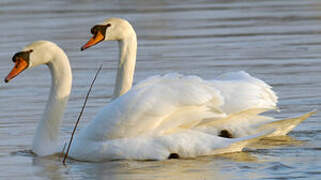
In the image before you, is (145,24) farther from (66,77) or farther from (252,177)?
(252,177)

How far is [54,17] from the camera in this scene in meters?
20.2

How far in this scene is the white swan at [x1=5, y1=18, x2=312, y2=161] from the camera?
8719mm

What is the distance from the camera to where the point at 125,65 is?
1018cm

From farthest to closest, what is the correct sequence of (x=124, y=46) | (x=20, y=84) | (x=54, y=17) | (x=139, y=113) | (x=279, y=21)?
1. (x=54, y=17)
2. (x=279, y=21)
3. (x=20, y=84)
4. (x=124, y=46)
5. (x=139, y=113)

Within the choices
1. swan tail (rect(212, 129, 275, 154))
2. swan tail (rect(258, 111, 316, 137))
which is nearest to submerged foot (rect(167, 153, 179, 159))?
swan tail (rect(212, 129, 275, 154))

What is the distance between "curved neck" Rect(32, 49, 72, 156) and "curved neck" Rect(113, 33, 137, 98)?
728 mm

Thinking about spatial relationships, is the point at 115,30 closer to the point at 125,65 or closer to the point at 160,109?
the point at 125,65

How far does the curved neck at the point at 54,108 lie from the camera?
9414 millimetres

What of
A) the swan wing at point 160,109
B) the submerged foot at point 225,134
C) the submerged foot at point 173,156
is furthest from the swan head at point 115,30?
the submerged foot at point 173,156

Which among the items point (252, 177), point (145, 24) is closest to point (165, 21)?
point (145, 24)

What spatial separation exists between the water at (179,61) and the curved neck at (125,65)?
71 centimetres

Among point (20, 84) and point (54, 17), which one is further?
point (54, 17)

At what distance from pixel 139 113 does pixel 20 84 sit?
4.57 m

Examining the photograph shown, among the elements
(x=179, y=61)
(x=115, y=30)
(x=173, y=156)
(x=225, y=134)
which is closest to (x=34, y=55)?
(x=115, y=30)
